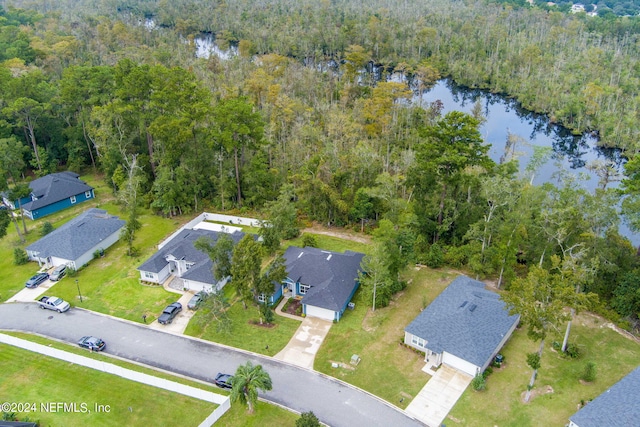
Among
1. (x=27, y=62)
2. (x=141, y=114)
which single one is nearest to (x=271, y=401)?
(x=141, y=114)

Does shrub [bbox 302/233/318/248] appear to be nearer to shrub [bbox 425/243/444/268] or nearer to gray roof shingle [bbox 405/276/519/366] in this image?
shrub [bbox 425/243/444/268]

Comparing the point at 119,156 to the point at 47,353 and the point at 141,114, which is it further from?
the point at 47,353

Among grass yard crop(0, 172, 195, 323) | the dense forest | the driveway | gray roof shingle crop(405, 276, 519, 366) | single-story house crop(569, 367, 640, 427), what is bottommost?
grass yard crop(0, 172, 195, 323)

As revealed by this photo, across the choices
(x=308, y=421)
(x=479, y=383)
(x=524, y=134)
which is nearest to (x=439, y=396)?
(x=479, y=383)

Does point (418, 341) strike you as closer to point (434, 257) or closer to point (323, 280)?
point (323, 280)

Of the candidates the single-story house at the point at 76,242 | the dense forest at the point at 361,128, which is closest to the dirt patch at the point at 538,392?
the dense forest at the point at 361,128

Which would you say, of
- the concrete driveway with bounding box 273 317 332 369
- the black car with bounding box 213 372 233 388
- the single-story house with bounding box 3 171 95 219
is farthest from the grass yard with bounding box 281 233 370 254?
the single-story house with bounding box 3 171 95 219
